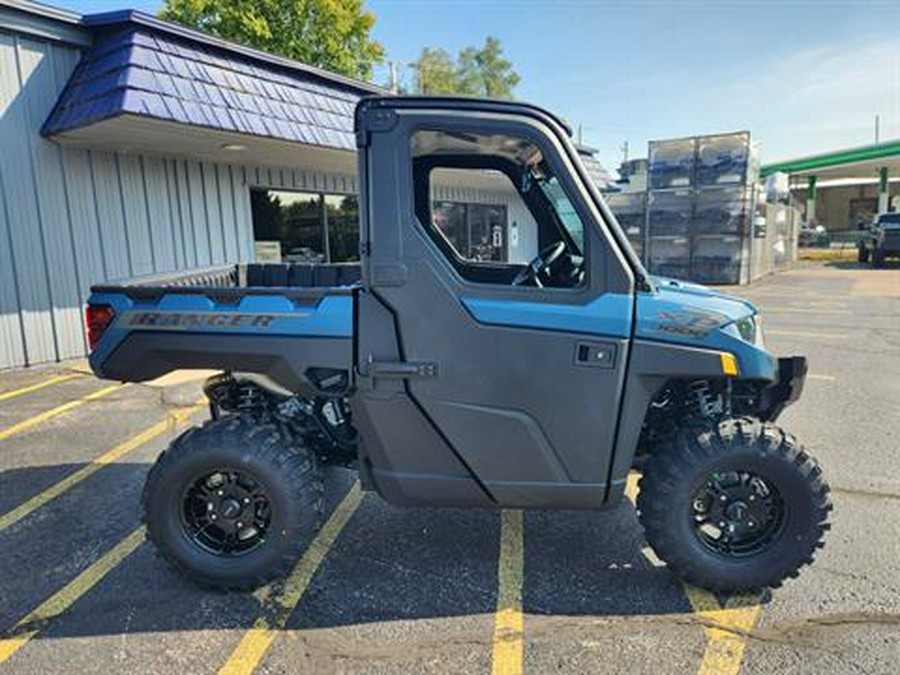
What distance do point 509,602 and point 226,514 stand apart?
153 centimetres

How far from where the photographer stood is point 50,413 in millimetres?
6156

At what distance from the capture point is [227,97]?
7.85 metres

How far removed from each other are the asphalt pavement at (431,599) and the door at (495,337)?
57 centimetres

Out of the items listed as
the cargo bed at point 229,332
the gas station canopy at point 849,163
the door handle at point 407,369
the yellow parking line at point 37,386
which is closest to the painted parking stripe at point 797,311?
the door handle at point 407,369

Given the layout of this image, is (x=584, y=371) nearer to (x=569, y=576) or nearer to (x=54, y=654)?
(x=569, y=576)

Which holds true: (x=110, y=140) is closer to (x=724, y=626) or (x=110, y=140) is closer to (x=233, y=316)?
(x=233, y=316)

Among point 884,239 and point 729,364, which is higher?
point 884,239

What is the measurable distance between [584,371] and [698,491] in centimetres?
86

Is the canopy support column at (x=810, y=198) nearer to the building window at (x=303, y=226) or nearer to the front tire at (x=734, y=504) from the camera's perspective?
the building window at (x=303, y=226)

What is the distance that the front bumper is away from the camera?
3.24 m

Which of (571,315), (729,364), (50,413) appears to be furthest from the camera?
(50,413)

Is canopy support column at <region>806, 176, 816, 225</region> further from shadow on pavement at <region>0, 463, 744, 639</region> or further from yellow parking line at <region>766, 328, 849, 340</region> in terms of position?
shadow on pavement at <region>0, 463, 744, 639</region>

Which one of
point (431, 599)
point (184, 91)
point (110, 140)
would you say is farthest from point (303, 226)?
point (431, 599)

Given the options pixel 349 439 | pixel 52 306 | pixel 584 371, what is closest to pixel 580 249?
pixel 584 371
